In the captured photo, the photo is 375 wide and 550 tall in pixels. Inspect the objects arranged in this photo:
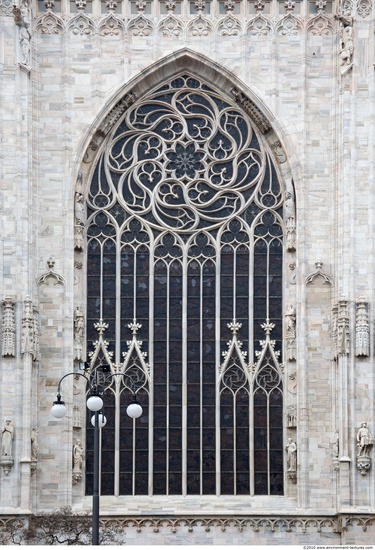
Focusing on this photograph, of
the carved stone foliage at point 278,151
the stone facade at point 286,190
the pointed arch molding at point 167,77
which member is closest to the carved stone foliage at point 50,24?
the stone facade at point 286,190

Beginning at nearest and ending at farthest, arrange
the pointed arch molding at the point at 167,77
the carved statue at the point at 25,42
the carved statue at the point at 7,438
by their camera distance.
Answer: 1. the carved statue at the point at 7,438
2. the carved statue at the point at 25,42
3. the pointed arch molding at the point at 167,77

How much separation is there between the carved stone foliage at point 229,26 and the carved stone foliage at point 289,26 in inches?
46.8

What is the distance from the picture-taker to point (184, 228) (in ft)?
174

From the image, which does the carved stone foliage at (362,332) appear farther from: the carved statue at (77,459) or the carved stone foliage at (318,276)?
the carved statue at (77,459)

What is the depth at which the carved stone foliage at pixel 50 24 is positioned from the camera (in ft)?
174

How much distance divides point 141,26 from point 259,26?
3515 millimetres

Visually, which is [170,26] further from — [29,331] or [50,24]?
[29,331]

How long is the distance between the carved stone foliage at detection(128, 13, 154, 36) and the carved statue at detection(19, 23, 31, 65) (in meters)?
3.18

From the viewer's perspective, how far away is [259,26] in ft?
176

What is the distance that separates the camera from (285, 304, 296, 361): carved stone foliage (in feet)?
170

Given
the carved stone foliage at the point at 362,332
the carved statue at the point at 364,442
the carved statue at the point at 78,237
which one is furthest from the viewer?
the carved statue at the point at 78,237

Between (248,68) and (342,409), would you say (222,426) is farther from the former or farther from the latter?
(248,68)

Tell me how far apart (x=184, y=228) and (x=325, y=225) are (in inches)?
164

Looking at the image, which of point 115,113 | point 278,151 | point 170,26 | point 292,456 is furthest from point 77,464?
point 170,26
